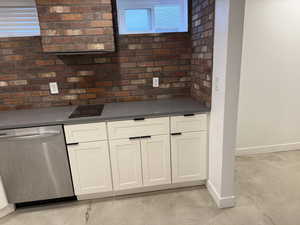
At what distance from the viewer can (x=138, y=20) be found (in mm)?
2334

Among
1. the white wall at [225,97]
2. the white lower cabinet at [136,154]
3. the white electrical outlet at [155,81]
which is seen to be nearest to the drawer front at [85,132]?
the white lower cabinet at [136,154]

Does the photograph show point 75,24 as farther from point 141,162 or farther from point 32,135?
point 141,162

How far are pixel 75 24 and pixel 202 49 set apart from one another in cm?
123

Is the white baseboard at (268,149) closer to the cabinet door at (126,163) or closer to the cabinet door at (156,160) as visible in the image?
the cabinet door at (156,160)

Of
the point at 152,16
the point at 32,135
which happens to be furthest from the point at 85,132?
the point at 152,16

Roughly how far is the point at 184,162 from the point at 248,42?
5.20ft

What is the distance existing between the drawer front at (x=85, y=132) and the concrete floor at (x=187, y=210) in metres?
0.69

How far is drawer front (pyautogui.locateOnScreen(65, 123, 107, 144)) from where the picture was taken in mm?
1851

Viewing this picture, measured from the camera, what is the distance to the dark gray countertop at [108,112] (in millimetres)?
1811

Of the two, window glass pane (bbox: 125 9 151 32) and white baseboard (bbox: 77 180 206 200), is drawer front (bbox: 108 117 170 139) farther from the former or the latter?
window glass pane (bbox: 125 9 151 32)

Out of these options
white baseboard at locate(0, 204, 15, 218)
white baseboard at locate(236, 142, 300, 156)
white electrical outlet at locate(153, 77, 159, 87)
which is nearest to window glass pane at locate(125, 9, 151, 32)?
white electrical outlet at locate(153, 77, 159, 87)

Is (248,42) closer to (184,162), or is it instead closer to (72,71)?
(184,162)

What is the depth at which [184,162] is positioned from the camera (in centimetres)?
212

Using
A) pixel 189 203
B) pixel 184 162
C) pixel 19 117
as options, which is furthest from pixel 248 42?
pixel 19 117
